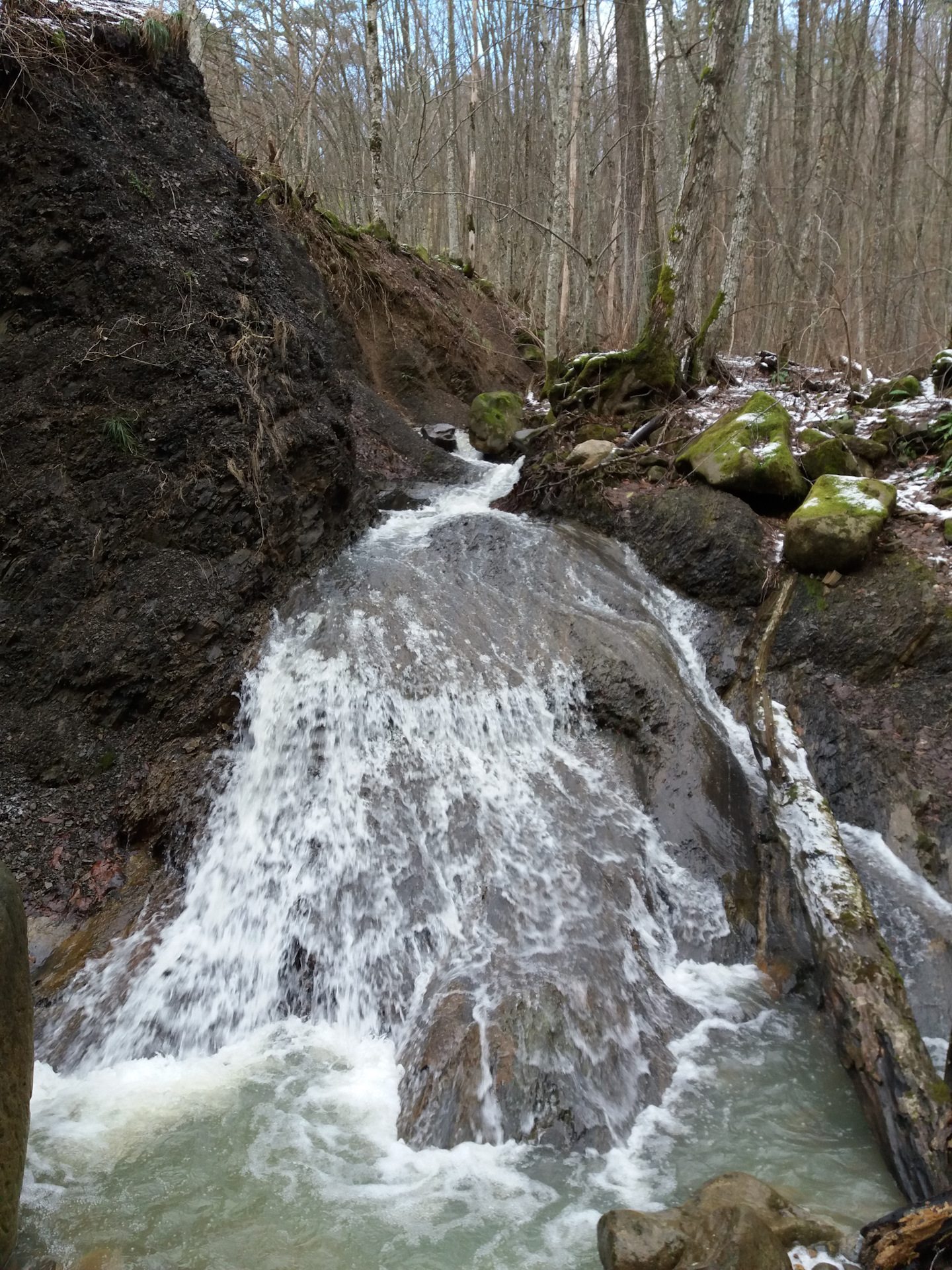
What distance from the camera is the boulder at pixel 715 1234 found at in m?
2.46

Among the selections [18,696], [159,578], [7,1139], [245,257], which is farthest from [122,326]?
[7,1139]

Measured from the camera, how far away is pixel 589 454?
7.78 m

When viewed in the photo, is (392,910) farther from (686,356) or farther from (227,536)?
(686,356)

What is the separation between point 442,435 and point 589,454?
257cm

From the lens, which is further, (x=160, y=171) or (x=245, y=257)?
(x=245, y=257)

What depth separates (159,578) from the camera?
5.18 metres

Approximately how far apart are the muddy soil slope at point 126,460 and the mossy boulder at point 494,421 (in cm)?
353

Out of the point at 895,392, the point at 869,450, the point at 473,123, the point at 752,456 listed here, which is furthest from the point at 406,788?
the point at 473,123

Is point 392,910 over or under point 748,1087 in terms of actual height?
over

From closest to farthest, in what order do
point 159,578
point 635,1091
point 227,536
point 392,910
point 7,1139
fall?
point 7,1139, point 635,1091, point 392,910, point 159,578, point 227,536

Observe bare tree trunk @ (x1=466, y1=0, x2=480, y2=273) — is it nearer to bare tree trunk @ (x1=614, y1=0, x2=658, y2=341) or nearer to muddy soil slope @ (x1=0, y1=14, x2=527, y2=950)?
bare tree trunk @ (x1=614, y1=0, x2=658, y2=341)

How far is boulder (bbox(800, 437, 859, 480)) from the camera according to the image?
6.70 meters

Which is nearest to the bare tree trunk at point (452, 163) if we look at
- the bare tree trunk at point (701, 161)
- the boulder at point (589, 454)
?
the bare tree trunk at point (701, 161)

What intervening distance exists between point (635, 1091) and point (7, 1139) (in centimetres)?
261
